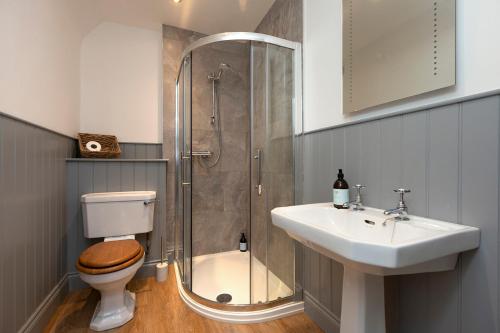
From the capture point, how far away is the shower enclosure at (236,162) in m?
1.63

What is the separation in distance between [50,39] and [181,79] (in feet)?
2.87

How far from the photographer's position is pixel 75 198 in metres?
1.83

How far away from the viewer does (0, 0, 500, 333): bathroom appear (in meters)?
0.79

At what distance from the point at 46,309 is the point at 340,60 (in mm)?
2286

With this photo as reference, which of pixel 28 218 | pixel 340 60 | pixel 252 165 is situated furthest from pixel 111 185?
pixel 340 60

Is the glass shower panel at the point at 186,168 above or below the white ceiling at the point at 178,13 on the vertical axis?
below

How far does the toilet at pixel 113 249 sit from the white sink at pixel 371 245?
1.05 meters

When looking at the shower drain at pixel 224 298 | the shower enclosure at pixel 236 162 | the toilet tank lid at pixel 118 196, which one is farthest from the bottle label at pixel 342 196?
the toilet tank lid at pixel 118 196

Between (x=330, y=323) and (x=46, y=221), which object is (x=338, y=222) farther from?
(x=46, y=221)

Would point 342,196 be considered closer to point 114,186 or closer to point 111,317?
point 111,317

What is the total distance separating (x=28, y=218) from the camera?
4.09 feet

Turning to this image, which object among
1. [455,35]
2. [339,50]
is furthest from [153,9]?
[455,35]

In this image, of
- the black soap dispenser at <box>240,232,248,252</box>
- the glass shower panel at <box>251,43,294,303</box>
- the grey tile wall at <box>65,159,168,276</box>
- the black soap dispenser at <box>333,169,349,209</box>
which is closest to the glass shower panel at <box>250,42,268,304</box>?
the glass shower panel at <box>251,43,294,303</box>

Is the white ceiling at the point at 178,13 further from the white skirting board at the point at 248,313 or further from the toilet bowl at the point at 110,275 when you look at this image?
the white skirting board at the point at 248,313
